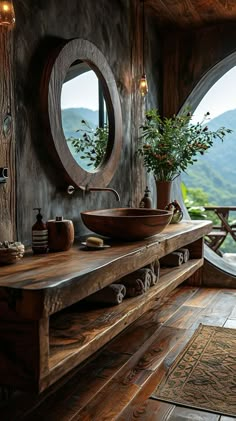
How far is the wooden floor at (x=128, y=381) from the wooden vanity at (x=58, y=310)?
1.14 feet

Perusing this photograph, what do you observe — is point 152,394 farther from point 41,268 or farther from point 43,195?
point 43,195

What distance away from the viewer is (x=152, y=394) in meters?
2.03

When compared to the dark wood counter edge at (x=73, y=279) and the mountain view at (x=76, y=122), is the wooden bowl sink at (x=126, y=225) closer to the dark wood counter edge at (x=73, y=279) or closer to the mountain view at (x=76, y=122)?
the dark wood counter edge at (x=73, y=279)

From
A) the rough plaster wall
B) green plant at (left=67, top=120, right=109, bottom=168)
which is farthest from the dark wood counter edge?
green plant at (left=67, top=120, right=109, bottom=168)

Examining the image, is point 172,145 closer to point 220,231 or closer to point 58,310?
point 58,310

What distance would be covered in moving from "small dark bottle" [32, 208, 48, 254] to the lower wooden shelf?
326 millimetres

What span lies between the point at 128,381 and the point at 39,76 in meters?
1.64

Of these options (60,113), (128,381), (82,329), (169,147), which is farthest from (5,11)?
(169,147)

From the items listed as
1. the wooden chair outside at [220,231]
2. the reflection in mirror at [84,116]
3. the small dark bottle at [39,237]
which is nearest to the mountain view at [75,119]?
the reflection in mirror at [84,116]

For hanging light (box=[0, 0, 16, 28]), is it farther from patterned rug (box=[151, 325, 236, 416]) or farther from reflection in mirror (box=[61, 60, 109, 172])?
patterned rug (box=[151, 325, 236, 416])

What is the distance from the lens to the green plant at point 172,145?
11.1 ft

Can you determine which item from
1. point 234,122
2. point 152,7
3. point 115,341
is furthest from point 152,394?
point 234,122

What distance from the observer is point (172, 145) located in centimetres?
339

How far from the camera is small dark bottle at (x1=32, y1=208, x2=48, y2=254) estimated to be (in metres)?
1.93
